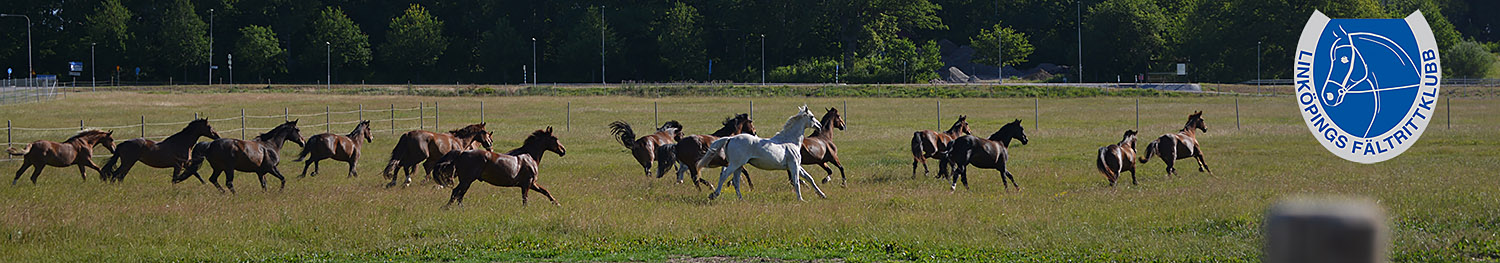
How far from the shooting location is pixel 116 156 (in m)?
18.0

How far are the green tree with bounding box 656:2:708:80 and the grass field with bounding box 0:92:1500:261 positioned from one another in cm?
7290

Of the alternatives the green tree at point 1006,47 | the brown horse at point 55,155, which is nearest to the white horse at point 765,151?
the brown horse at point 55,155

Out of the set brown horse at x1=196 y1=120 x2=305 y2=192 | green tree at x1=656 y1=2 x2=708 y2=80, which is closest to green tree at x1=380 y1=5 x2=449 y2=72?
green tree at x1=656 y1=2 x2=708 y2=80

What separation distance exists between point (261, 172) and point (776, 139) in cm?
741

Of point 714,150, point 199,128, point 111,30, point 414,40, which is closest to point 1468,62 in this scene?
point 414,40

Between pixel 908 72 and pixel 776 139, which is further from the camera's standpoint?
pixel 908 72

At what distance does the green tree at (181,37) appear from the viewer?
3703 inches

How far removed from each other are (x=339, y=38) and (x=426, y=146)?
84.7 meters

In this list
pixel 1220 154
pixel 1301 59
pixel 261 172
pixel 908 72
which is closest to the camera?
pixel 1301 59

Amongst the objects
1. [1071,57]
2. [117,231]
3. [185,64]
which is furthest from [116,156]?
[1071,57]

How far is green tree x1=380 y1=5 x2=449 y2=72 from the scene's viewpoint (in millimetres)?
100938

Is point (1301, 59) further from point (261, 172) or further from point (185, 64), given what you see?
point (185, 64)

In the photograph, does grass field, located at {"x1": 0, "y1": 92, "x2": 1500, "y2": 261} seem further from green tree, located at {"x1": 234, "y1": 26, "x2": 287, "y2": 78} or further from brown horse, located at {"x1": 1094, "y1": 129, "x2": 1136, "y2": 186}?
green tree, located at {"x1": 234, "y1": 26, "x2": 287, "y2": 78}

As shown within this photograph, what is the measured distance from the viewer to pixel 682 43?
325 feet
